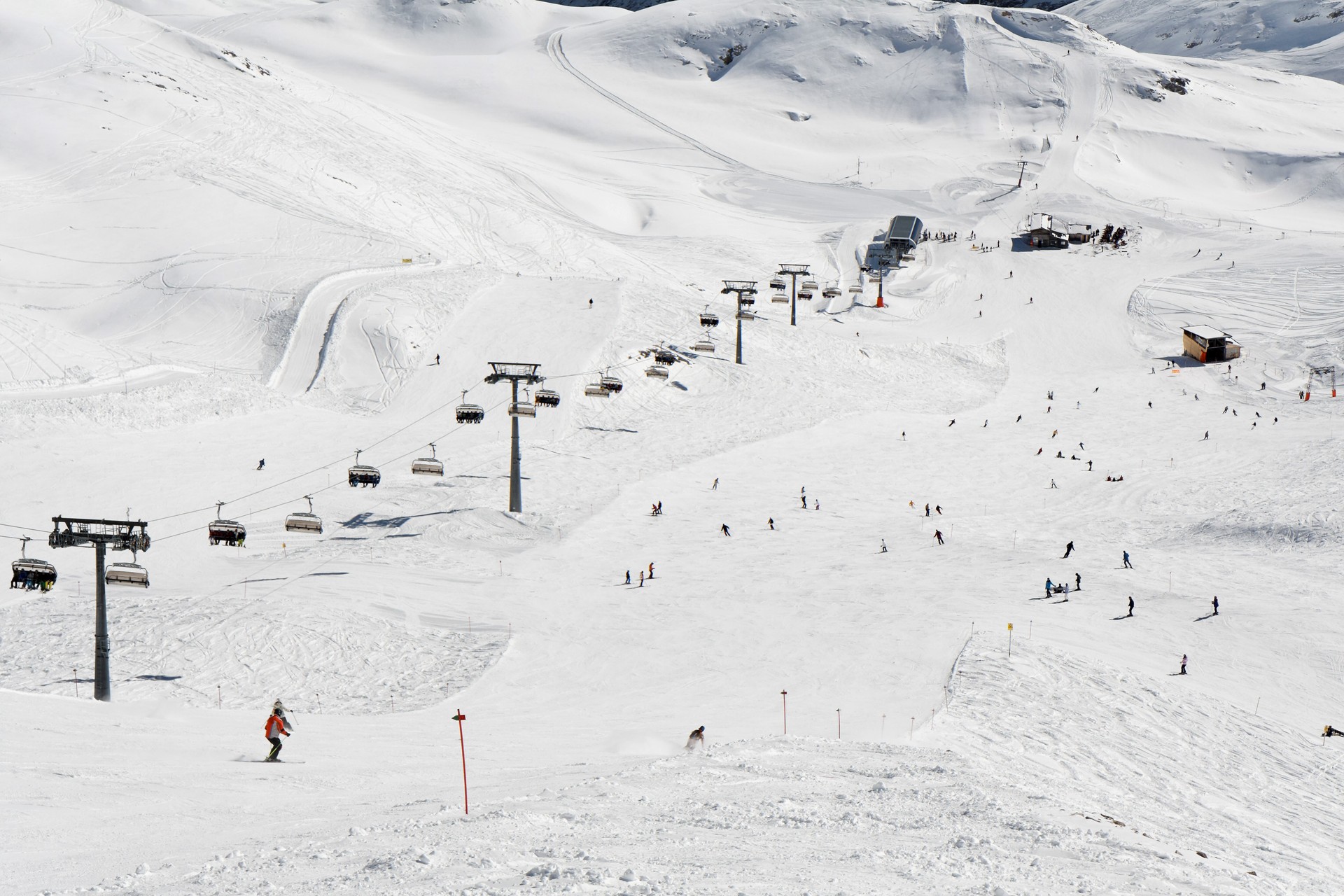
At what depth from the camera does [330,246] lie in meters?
75.5

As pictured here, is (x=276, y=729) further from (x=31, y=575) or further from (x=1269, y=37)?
(x=1269, y=37)

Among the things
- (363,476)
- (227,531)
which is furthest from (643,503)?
(227,531)

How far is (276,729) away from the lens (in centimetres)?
1919

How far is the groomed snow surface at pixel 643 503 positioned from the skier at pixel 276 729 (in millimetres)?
620

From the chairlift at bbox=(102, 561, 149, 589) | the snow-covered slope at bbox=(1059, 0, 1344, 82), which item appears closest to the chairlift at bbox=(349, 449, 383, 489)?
the chairlift at bbox=(102, 561, 149, 589)

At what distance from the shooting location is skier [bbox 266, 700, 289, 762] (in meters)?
19.1

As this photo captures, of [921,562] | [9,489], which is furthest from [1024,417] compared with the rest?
[9,489]

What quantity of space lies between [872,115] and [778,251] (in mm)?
51791

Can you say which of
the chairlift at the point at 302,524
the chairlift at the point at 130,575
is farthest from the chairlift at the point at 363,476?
the chairlift at the point at 130,575

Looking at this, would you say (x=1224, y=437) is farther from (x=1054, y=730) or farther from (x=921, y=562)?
(x=1054, y=730)

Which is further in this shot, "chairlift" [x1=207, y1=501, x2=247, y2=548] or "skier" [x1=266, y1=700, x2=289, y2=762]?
"chairlift" [x1=207, y1=501, x2=247, y2=548]

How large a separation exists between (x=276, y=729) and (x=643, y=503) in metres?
30.2

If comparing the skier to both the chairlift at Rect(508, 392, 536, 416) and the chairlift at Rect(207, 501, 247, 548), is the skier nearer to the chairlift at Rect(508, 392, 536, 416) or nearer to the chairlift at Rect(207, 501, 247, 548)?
the chairlift at Rect(207, 501, 247, 548)

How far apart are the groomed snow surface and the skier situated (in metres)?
0.62
